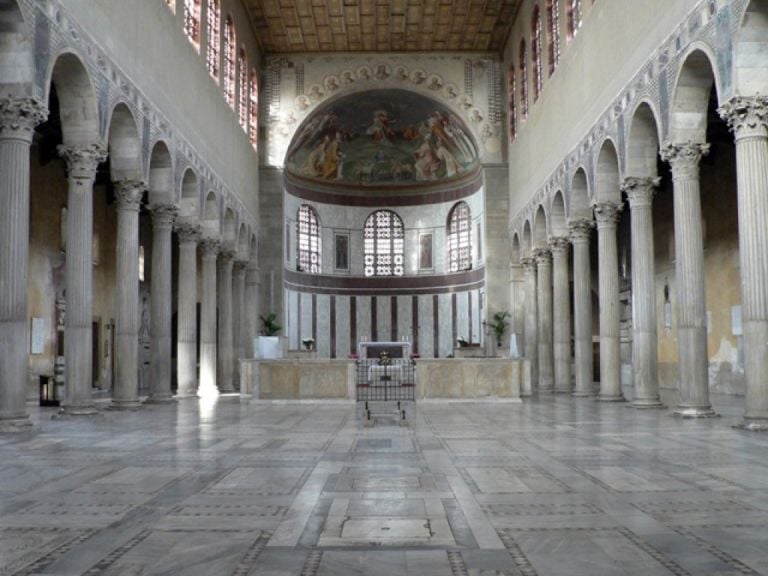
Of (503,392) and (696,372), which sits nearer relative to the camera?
(696,372)

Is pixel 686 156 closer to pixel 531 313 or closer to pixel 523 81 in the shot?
pixel 531 313

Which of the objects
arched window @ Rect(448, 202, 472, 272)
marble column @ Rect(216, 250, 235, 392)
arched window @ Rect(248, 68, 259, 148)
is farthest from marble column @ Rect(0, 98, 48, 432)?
arched window @ Rect(448, 202, 472, 272)

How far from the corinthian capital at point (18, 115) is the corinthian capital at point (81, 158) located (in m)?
3.38

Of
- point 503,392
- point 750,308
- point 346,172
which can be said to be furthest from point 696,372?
point 346,172

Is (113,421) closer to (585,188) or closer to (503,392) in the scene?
(503,392)

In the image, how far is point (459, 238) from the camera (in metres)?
45.9

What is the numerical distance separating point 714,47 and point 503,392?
1216cm

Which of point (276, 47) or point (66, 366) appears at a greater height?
point (276, 47)

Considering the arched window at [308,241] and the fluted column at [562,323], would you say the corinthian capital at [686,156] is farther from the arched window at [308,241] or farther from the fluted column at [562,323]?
the arched window at [308,241]

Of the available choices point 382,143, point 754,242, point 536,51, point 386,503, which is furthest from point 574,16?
point 386,503

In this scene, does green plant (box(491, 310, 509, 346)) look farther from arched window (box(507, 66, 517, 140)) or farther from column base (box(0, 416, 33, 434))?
column base (box(0, 416, 33, 434))

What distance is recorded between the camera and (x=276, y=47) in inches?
1578

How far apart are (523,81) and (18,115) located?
25593mm

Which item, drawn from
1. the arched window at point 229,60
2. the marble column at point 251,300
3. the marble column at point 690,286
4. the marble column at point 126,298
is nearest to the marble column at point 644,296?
the marble column at point 690,286
